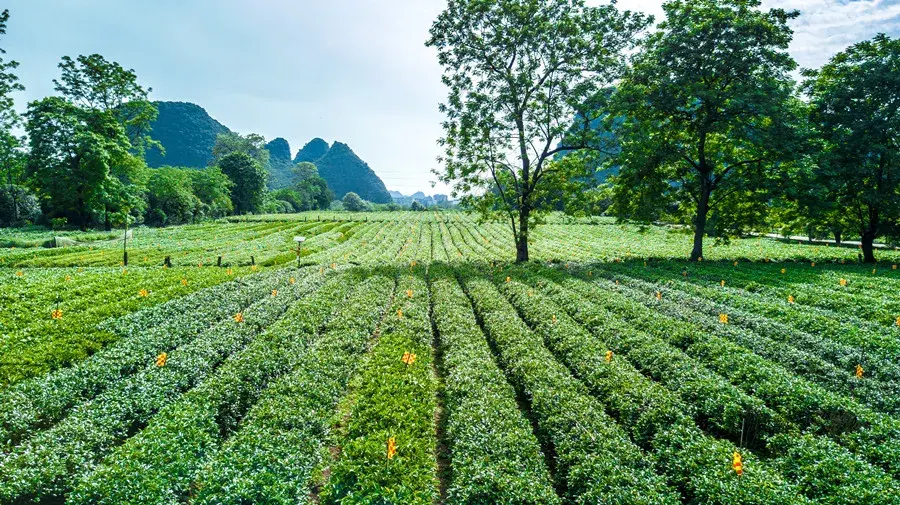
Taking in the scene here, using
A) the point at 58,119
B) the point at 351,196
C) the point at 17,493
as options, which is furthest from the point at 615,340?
the point at 351,196

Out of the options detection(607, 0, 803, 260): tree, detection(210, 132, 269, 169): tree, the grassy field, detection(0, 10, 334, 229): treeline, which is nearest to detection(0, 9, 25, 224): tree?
detection(0, 10, 334, 229): treeline

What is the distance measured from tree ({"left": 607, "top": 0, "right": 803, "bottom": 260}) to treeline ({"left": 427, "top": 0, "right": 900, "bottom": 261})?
0.30 feet

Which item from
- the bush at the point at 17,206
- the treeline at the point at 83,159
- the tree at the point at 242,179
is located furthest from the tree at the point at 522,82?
the tree at the point at 242,179

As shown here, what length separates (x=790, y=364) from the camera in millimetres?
11055

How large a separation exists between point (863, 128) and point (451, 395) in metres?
33.6

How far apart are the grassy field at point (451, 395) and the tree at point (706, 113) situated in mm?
10665

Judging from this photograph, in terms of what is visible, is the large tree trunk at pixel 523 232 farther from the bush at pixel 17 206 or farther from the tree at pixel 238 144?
the tree at pixel 238 144

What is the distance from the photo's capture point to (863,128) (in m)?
25.7

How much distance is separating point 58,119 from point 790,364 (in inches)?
2499

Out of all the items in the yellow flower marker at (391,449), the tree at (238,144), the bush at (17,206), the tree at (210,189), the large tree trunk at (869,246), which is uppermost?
the tree at (238,144)

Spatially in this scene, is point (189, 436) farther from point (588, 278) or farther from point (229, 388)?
point (588, 278)

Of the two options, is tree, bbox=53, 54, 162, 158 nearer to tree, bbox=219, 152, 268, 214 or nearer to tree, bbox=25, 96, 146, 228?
tree, bbox=25, 96, 146, 228

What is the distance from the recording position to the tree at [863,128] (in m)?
25.4

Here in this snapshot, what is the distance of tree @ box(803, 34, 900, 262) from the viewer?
2538cm
